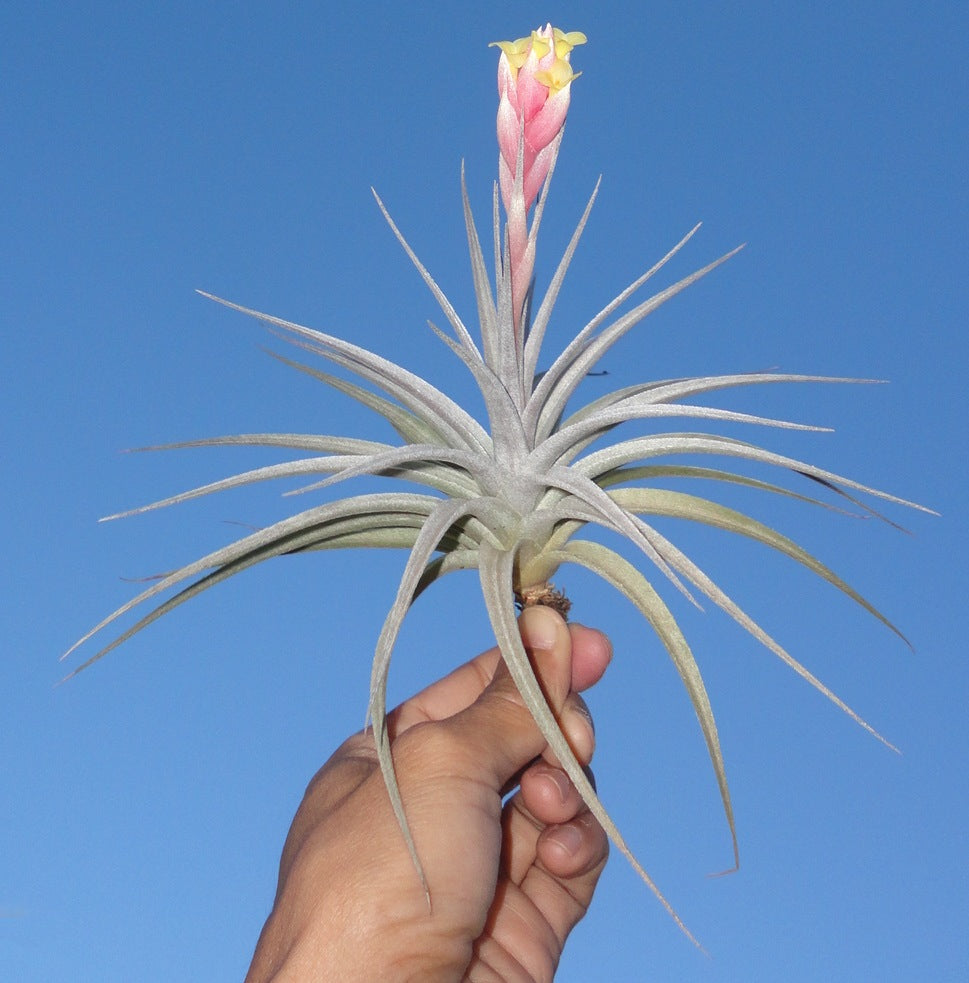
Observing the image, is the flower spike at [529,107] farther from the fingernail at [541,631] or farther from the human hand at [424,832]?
the human hand at [424,832]

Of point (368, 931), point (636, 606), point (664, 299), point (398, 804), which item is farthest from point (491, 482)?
point (368, 931)

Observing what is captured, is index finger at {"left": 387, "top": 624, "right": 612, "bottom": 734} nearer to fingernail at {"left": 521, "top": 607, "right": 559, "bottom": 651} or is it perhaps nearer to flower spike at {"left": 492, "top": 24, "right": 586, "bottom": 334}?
fingernail at {"left": 521, "top": 607, "right": 559, "bottom": 651}

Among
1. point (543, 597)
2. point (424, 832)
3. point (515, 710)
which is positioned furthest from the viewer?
point (543, 597)

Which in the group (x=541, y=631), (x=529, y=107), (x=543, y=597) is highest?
(x=529, y=107)

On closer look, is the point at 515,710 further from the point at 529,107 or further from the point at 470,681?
the point at 529,107

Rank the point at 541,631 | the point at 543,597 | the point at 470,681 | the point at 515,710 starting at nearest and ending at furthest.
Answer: the point at 515,710 < the point at 541,631 < the point at 543,597 < the point at 470,681

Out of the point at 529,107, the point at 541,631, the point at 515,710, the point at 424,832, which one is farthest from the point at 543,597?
the point at 529,107
